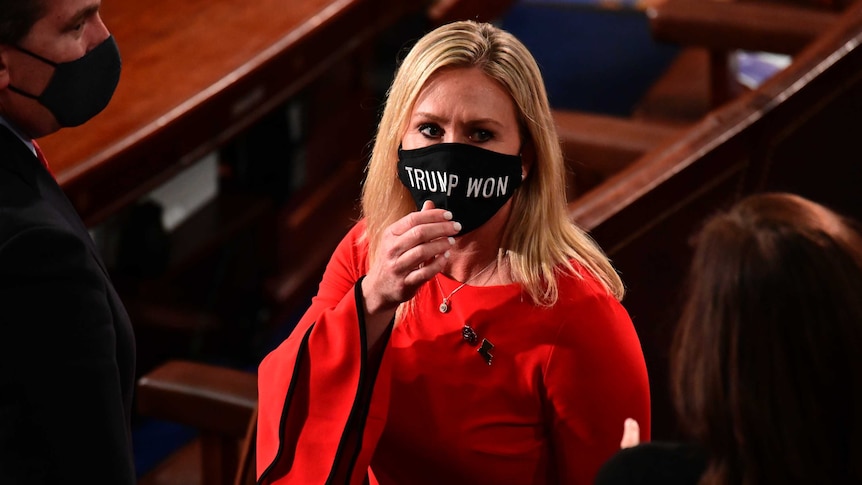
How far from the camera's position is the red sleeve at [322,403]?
157 centimetres

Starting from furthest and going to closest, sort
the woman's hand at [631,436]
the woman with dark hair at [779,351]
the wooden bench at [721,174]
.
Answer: the wooden bench at [721,174], the woman's hand at [631,436], the woman with dark hair at [779,351]

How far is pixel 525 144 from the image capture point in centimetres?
163

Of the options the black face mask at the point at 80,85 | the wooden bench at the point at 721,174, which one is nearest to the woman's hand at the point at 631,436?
the wooden bench at the point at 721,174

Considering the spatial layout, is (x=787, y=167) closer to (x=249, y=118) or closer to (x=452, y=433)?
(x=452, y=433)

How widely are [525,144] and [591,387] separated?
1.13 feet

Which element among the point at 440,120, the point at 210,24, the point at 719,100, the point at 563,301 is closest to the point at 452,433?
the point at 563,301

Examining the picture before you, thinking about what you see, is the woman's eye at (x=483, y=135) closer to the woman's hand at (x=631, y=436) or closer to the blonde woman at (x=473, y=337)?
the blonde woman at (x=473, y=337)

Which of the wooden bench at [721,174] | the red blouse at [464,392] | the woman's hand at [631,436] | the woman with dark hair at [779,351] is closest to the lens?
the woman with dark hair at [779,351]

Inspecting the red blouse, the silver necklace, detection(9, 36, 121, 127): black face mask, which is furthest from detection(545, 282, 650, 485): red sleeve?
detection(9, 36, 121, 127): black face mask

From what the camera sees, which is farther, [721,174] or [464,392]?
[721,174]

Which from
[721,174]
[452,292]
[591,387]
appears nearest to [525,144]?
[452,292]

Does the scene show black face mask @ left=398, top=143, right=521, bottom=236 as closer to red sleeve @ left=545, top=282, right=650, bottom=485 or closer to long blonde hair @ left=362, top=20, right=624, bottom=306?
long blonde hair @ left=362, top=20, right=624, bottom=306

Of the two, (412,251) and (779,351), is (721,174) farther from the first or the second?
(779,351)

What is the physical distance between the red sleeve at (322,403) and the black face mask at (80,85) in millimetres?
410
